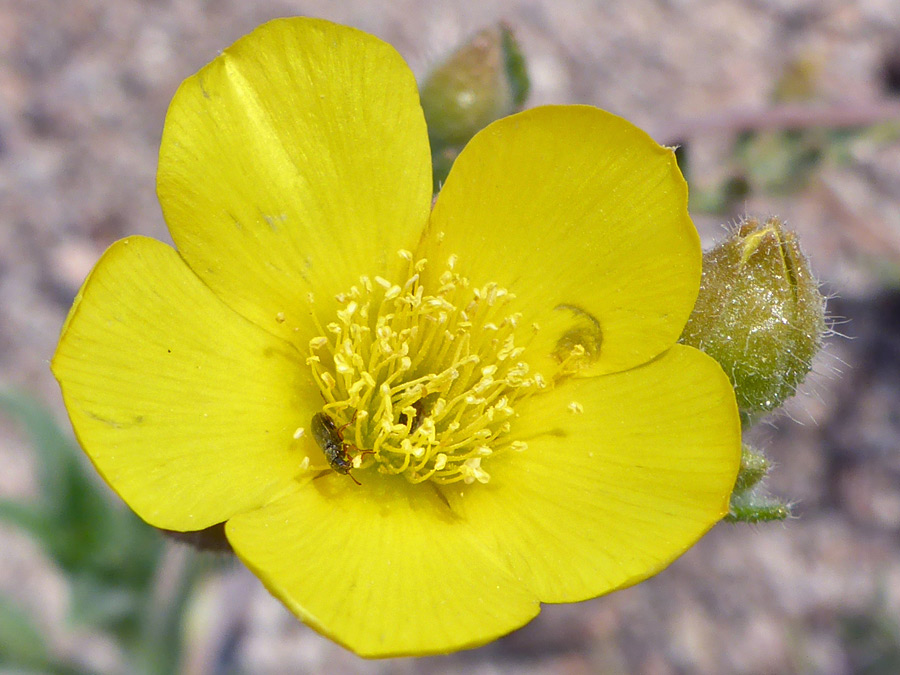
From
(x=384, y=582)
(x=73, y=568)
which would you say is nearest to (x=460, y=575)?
(x=384, y=582)

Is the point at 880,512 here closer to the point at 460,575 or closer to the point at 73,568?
the point at 460,575

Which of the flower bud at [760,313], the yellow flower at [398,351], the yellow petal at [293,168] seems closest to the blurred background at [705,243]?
the flower bud at [760,313]

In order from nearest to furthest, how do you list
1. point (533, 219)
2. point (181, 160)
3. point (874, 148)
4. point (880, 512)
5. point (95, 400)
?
1. point (95, 400)
2. point (181, 160)
3. point (533, 219)
4. point (880, 512)
5. point (874, 148)

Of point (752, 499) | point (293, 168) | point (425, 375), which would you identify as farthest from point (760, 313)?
point (293, 168)

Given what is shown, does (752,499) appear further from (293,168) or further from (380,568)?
(293,168)

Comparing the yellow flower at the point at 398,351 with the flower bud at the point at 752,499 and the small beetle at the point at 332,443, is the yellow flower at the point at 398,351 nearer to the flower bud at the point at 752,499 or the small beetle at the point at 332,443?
the small beetle at the point at 332,443

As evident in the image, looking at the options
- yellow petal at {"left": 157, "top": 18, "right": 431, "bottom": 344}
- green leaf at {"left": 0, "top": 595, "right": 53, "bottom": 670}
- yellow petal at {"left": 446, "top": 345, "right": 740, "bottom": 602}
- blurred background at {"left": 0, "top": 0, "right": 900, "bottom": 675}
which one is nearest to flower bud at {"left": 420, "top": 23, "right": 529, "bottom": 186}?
yellow petal at {"left": 157, "top": 18, "right": 431, "bottom": 344}
